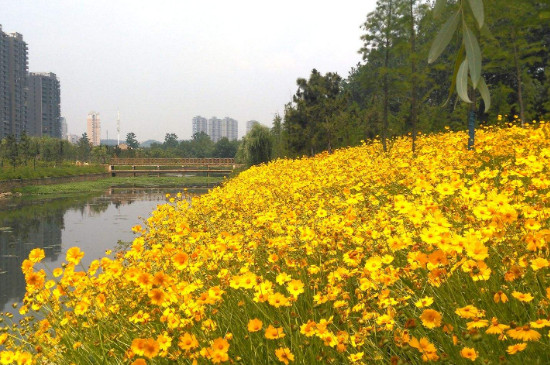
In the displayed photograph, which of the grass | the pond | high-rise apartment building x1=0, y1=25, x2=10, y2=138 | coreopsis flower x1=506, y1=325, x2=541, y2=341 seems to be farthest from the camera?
high-rise apartment building x1=0, y1=25, x2=10, y2=138

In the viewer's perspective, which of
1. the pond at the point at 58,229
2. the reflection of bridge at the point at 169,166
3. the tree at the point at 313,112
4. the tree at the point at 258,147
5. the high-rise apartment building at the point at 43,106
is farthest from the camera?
the high-rise apartment building at the point at 43,106

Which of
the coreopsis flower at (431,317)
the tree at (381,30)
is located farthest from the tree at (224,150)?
the coreopsis flower at (431,317)

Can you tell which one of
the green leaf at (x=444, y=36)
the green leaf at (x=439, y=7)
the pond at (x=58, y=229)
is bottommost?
the pond at (x=58, y=229)

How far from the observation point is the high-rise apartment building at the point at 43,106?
120 m

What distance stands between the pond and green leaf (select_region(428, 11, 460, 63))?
733 centimetres

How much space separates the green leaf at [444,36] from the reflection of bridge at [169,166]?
179 feet

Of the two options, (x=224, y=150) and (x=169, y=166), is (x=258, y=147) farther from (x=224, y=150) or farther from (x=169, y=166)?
(x=224, y=150)

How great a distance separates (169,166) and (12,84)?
218 feet

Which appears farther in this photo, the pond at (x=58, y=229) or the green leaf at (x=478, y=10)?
the pond at (x=58, y=229)

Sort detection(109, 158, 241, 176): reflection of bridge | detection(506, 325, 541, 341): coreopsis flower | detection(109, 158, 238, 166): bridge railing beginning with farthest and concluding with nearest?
detection(109, 158, 238, 166): bridge railing → detection(109, 158, 241, 176): reflection of bridge → detection(506, 325, 541, 341): coreopsis flower

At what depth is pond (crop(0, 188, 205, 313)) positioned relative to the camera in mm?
11633

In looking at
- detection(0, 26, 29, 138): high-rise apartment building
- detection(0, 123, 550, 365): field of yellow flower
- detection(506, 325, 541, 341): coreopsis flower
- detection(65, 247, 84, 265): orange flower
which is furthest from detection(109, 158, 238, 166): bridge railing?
detection(506, 325, 541, 341): coreopsis flower

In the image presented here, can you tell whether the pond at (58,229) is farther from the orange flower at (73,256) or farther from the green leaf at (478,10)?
the green leaf at (478,10)

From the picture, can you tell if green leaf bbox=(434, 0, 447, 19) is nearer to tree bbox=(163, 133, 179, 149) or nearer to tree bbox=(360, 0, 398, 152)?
tree bbox=(360, 0, 398, 152)
